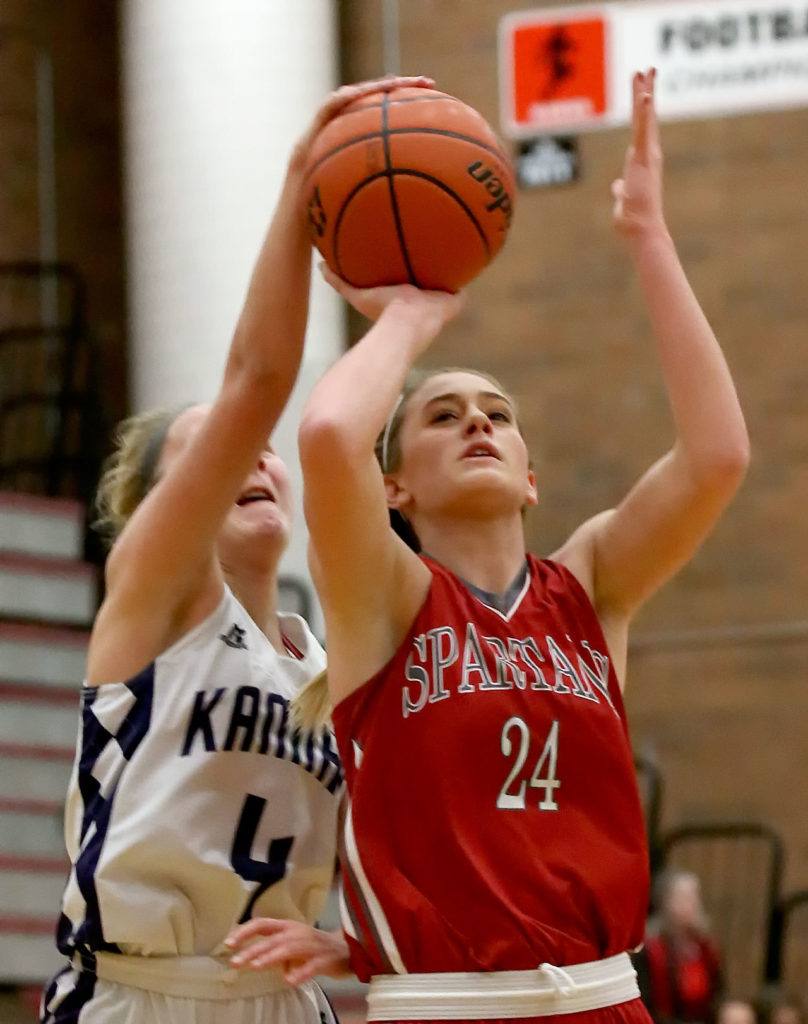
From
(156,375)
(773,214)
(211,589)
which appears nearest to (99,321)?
(156,375)

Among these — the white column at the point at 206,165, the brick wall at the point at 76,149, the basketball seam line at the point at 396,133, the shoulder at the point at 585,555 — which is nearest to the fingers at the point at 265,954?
the shoulder at the point at 585,555

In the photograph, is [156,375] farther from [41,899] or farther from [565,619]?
[565,619]

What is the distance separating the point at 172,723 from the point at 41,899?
421 centimetres

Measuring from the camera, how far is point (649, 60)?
340 inches

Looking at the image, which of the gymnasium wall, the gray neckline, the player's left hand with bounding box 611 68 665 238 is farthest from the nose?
the gymnasium wall

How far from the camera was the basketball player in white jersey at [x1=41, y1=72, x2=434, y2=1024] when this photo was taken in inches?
103

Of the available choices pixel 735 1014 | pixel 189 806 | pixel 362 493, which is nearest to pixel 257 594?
pixel 189 806

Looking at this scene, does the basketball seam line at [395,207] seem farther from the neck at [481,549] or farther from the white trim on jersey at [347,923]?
the white trim on jersey at [347,923]

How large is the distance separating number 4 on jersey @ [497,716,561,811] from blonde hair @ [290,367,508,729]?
33 centimetres

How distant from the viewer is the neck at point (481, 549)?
2.68m

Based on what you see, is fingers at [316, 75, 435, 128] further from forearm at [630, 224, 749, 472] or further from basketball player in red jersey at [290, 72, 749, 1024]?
forearm at [630, 224, 749, 472]

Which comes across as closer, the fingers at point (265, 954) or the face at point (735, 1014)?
the fingers at point (265, 954)

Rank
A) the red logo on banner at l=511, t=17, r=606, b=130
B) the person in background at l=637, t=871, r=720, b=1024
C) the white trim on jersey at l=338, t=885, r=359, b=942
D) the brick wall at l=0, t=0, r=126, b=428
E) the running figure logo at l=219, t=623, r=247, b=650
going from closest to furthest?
the white trim on jersey at l=338, t=885, r=359, b=942 < the running figure logo at l=219, t=623, r=247, b=650 < the person in background at l=637, t=871, r=720, b=1024 < the red logo on banner at l=511, t=17, r=606, b=130 < the brick wall at l=0, t=0, r=126, b=428

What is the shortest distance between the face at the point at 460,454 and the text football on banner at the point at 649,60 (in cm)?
619
